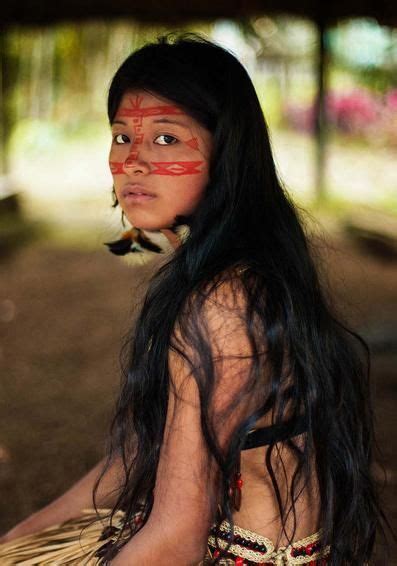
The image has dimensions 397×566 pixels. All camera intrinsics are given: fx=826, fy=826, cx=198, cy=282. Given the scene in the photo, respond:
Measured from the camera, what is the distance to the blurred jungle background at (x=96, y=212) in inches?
121

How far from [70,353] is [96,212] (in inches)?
189

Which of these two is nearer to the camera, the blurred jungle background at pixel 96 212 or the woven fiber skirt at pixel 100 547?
the woven fiber skirt at pixel 100 547

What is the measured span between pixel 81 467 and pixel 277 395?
5.66 ft

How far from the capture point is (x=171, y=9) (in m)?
6.58

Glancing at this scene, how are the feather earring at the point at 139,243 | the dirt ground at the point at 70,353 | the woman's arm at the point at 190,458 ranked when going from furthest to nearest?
the dirt ground at the point at 70,353 → the feather earring at the point at 139,243 → the woman's arm at the point at 190,458

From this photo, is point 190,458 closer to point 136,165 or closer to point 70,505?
point 136,165

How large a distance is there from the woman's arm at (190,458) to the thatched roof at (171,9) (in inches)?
196

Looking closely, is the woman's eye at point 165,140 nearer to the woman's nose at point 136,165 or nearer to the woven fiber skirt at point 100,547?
the woman's nose at point 136,165

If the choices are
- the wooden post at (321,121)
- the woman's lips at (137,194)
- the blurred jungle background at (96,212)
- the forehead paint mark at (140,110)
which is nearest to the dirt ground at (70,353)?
the blurred jungle background at (96,212)

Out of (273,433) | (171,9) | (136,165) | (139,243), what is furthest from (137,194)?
(171,9)

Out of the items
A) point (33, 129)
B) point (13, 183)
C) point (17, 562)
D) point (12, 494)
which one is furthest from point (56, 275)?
point (33, 129)

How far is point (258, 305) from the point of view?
119 centimetres

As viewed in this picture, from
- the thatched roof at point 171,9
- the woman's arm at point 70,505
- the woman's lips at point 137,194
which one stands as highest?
the thatched roof at point 171,9

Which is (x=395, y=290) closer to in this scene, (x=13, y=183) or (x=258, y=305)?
(x=258, y=305)
